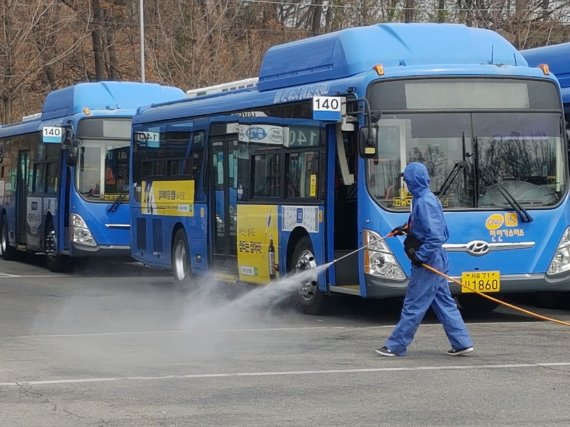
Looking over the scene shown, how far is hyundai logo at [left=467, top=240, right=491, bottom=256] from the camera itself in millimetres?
14461

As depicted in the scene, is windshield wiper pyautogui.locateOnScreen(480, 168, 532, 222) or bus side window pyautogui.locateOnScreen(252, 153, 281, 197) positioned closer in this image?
windshield wiper pyautogui.locateOnScreen(480, 168, 532, 222)

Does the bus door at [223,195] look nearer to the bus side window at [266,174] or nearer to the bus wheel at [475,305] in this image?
the bus side window at [266,174]

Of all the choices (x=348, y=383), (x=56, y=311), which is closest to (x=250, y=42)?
(x=56, y=311)

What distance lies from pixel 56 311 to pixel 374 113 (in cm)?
534

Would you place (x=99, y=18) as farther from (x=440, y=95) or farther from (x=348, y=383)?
(x=348, y=383)

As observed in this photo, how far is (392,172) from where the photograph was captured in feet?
47.2

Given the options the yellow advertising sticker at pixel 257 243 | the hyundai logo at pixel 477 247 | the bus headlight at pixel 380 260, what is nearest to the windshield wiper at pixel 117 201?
the yellow advertising sticker at pixel 257 243

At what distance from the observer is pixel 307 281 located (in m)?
15.8

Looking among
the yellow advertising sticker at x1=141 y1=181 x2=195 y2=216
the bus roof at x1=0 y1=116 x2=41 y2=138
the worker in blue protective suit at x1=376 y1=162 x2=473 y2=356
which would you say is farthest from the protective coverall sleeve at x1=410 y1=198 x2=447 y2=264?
the bus roof at x1=0 y1=116 x2=41 y2=138

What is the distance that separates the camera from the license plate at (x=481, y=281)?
1439cm

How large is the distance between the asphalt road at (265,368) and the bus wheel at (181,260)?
6.48 feet

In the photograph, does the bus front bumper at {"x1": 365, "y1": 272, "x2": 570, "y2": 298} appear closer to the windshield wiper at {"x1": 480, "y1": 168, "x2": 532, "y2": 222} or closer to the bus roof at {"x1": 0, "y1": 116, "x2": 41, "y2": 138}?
the windshield wiper at {"x1": 480, "y1": 168, "x2": 532, "y2": 222}

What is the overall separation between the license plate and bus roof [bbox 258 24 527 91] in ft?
8.52

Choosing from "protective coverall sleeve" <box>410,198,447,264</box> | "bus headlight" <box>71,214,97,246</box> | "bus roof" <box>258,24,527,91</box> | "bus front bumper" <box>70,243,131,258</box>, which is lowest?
"bus front bumper" <box>70,243,131,258</box>
